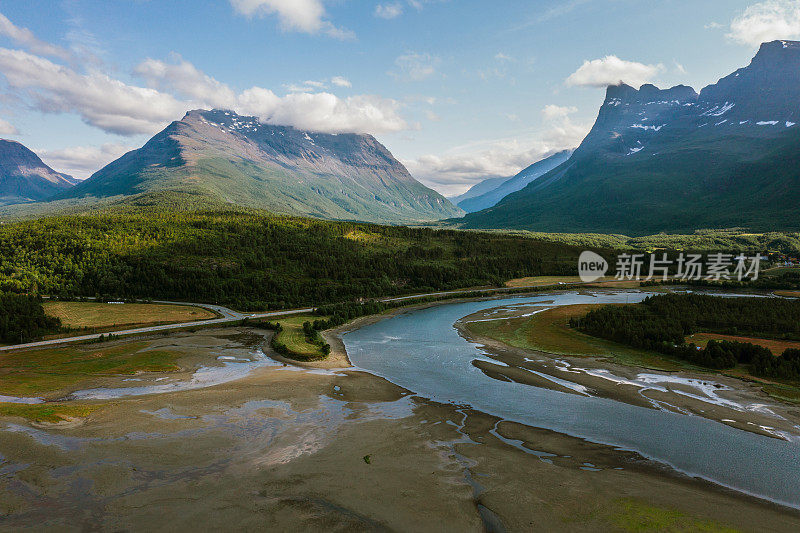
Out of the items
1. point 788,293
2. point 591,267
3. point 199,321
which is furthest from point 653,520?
point 591,267

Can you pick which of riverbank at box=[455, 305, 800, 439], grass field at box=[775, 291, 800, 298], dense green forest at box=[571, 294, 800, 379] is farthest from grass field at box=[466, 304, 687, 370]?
grass field at box=[775, 291, 800, 298]

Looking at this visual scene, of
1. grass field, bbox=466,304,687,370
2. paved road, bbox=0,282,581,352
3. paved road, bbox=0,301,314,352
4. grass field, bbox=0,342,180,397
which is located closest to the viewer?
grass field, bbox=0,342,180,397

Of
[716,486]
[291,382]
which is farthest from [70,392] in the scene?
[716,486]

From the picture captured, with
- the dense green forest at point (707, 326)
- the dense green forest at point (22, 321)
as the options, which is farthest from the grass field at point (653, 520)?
the dense green forest at point (22, 321)

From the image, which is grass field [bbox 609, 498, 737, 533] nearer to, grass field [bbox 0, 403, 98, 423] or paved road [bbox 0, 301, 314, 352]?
grass field [bbox 0, 403, 98, 423]

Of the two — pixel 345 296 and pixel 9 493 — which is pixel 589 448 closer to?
pixel 9 493
